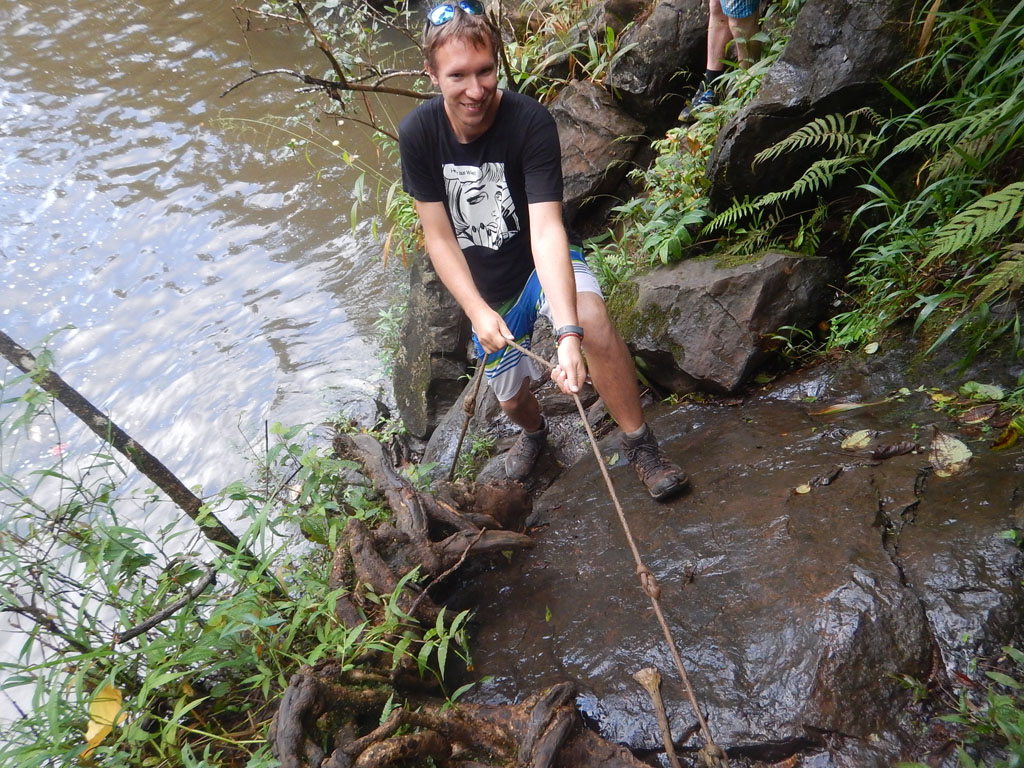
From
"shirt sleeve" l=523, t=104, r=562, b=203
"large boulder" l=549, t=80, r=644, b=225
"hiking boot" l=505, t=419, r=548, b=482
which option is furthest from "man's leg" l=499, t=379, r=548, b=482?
"large boulder" l=549, t=80, r=644, b=225

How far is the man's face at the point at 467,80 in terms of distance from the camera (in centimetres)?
262

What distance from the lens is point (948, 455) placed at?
2615mm

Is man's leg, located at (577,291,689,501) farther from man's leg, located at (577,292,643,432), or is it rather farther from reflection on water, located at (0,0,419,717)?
reflection on water, located at (0,0,419,717)

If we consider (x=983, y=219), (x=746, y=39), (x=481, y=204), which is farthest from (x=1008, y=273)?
(x=746, y=39)

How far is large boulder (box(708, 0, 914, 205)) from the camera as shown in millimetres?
3479

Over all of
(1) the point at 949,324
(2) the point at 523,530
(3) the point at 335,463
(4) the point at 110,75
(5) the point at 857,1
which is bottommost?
(2) the point at 523,530

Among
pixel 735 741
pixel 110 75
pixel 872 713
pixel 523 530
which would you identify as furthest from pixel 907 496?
pixel 110 75

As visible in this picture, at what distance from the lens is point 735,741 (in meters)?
2.03

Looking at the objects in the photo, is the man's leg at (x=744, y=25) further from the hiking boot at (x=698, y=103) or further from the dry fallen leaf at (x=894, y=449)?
the dry fallen leaf at (x=894, y=449)

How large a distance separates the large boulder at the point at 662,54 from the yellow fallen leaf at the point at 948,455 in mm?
3807

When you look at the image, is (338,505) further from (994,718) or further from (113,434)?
(994,718)

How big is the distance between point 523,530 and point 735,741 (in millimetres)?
1414

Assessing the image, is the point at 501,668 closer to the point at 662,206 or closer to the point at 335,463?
the point at 335,463

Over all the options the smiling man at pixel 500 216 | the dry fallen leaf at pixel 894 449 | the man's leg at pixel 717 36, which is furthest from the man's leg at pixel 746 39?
the dry fallen leaf at pixel 894 449
